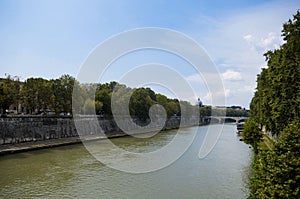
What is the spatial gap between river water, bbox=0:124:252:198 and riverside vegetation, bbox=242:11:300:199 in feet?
6.57

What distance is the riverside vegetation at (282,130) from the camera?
6809mm

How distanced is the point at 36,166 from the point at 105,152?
7.48 m

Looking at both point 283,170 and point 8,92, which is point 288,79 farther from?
point 8,92

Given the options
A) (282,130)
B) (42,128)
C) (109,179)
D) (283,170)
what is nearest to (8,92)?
(42,128)

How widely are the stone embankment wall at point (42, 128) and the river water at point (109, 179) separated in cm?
427

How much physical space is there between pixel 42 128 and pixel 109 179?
1696 centimetres

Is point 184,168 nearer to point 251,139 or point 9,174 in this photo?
point 251,139

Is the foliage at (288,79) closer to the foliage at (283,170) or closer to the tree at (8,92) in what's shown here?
the foliage at (283,170)

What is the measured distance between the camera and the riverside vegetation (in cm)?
681

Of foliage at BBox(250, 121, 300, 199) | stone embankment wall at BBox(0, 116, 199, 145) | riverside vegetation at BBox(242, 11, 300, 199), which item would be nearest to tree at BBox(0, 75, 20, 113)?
stone embankment wall at BBox(0, 116, 199, 145)

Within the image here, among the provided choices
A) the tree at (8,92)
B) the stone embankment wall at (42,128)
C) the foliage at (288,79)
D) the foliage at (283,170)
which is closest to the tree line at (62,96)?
the tree at (8,92)

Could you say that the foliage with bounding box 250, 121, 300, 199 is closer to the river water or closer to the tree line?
the river water

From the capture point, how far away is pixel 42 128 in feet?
101

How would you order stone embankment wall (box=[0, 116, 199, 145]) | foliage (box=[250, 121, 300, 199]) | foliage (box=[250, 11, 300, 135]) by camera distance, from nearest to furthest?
foliage (box=[250, 121, 300, 199]), foliage (box=[250, 11, 300, 135]), stone embankment wall (box=[0, 116, 199, 145])
